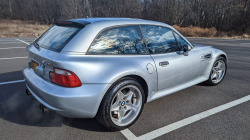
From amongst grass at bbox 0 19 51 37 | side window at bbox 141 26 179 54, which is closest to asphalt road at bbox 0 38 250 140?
side window at bbox 141 26 179 54

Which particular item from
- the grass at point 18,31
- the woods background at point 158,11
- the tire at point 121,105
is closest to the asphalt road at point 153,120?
the tire at point 121,105

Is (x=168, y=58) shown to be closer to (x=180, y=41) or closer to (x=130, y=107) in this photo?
(x=180, y=41)

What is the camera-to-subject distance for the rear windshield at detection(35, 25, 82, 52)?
253cm

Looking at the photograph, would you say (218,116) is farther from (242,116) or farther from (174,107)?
(174,107)

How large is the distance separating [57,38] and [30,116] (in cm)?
135

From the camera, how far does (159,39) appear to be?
3.20m

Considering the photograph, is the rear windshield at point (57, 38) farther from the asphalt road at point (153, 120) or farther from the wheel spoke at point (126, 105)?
the asphalt road at point (153, 120)

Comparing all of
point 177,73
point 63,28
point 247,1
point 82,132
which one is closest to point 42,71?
point 63,28

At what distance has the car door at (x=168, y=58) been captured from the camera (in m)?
3.00

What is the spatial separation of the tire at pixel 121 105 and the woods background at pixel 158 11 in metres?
28.3

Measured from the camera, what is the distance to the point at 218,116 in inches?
118

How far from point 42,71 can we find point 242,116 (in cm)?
316

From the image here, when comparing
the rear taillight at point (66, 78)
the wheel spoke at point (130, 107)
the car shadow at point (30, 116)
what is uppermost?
the rear taillight at point (66, 78)

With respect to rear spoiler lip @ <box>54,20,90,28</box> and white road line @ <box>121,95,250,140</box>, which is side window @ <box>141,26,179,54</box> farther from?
white road line @ <box>121,95,250,140</box>
